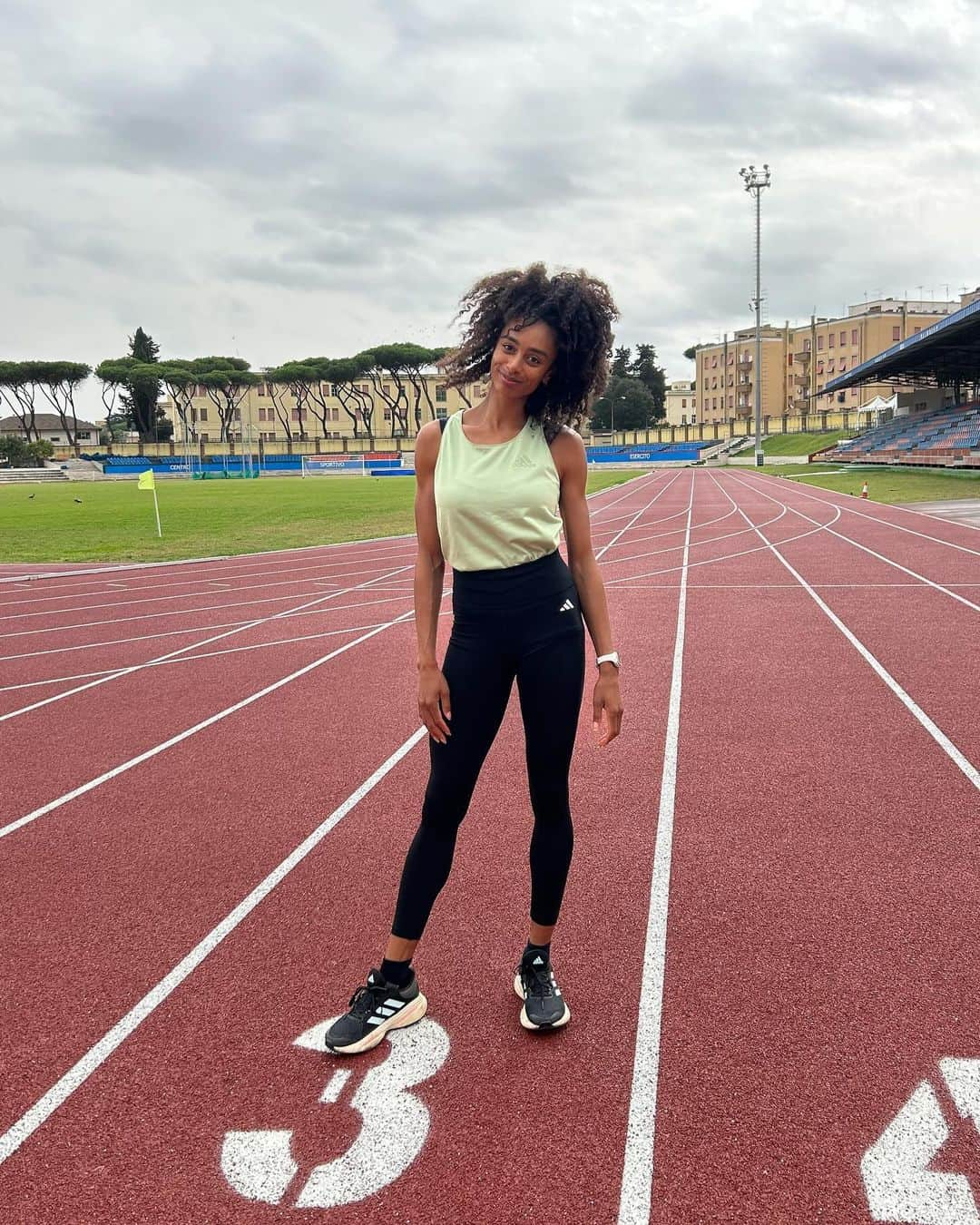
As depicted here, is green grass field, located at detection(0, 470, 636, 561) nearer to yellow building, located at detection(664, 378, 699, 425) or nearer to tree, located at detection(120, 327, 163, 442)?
tree, located at detection(120, 327, 163, 442)

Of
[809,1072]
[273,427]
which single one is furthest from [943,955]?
[273,427]

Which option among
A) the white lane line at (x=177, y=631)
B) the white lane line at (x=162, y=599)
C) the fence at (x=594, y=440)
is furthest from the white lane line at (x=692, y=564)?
the fence at (x=594, y=440)

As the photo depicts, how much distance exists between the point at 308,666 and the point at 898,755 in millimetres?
4423

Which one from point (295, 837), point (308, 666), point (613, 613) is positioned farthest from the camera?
point (613, 613)

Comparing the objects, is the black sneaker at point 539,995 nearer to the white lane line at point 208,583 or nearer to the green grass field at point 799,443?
the white lane line at point 208,583

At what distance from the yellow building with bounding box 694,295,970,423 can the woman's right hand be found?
280 ft

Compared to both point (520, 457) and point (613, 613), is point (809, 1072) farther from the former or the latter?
point (613, 613)

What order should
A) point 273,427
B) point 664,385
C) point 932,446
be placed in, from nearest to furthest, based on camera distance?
point 932,446, point 273,427, point 664,385

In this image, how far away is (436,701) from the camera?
98.5 inches

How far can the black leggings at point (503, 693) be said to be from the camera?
8.10ft

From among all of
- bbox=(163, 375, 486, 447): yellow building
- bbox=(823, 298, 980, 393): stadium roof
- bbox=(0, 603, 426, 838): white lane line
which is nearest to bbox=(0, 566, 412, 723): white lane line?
bbox=(0, 603, 426, 838): white lane line

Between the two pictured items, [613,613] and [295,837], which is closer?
[295,837]

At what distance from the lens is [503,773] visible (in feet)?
15.7

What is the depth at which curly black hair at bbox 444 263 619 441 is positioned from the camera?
2.50m
